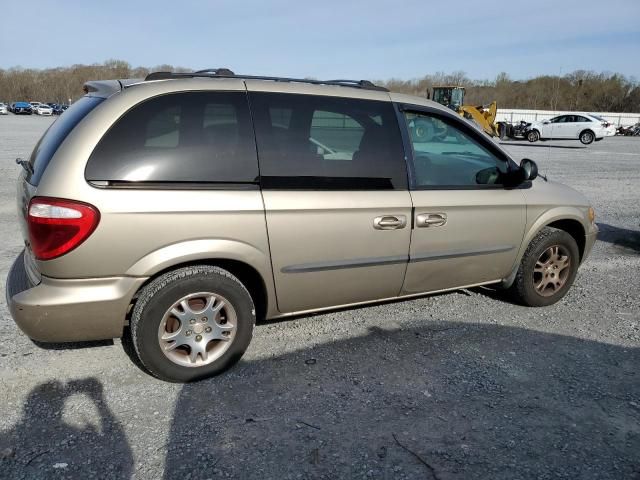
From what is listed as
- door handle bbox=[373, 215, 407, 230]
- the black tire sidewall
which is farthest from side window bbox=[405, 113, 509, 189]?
the black tire sidewall

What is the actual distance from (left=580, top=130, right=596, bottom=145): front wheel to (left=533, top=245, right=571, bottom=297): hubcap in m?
27.2

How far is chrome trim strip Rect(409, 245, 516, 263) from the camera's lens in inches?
140

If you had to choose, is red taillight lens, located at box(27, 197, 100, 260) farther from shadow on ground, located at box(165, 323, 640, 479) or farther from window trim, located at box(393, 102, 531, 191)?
window trim, located at box(393, 102, 531, 191)

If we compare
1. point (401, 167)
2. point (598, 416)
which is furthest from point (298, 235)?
point (598, 416)

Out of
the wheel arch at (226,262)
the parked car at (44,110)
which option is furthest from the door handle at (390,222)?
→ the parked car at (44,110)

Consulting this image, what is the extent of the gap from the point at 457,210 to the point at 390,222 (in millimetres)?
606

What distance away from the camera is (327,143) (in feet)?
10.7

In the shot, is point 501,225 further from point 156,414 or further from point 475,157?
point 156,414

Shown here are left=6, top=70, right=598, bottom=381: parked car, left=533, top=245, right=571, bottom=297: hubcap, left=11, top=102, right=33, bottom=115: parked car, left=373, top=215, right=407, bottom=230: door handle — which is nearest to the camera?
left=6, top=70, right=598, bottom=381: parked car

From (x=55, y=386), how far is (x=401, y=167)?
8.69ft

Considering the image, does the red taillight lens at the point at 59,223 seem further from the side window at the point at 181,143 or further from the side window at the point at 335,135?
the side window at the point at 335,135

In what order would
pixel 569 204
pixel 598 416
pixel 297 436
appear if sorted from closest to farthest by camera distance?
pixel 297 436
pixel 598 416
pixel 569 204

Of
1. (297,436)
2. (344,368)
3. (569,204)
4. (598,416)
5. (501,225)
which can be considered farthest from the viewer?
(569,204)

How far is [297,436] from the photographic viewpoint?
2.58 meters
